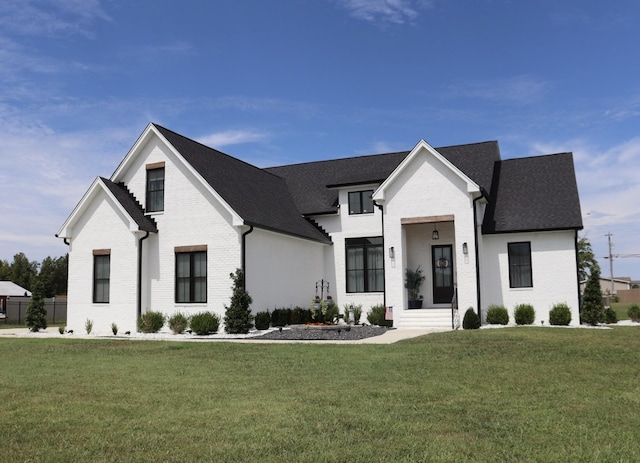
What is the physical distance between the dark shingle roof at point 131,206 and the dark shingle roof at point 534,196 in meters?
13.4

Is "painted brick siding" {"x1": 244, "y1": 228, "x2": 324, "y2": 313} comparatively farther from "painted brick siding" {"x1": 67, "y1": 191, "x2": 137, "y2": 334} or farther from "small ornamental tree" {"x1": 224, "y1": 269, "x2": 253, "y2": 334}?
"painted brick siding" {"x1": 67, "y1": 191, "x2": 137, "y2": 334}

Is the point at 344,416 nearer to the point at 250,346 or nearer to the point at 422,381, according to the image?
the point at 422,381

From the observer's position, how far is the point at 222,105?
66.2ft

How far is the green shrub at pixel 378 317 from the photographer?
23.2 metres

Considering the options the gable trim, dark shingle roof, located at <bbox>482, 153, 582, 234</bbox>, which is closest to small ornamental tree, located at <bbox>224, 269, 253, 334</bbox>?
the gable trim

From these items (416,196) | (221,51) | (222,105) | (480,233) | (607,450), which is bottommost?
(607,450)

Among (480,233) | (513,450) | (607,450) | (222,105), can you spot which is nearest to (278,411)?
(513,450)

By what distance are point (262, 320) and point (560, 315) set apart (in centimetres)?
1126

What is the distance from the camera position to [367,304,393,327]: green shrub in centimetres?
2320

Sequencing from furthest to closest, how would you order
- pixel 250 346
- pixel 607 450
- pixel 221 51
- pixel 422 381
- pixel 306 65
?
pixel 306 65
pixel 221 51
pixel 250 346
pixel 422 381
pixel 607 450

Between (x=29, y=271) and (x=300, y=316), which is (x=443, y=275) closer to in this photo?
(x=300, y=316)

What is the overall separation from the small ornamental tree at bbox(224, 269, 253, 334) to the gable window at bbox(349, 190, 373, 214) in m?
7.88

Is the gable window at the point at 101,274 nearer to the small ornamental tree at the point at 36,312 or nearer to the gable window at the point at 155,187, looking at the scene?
the gable window at the point at 155,187

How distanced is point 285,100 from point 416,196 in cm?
648
